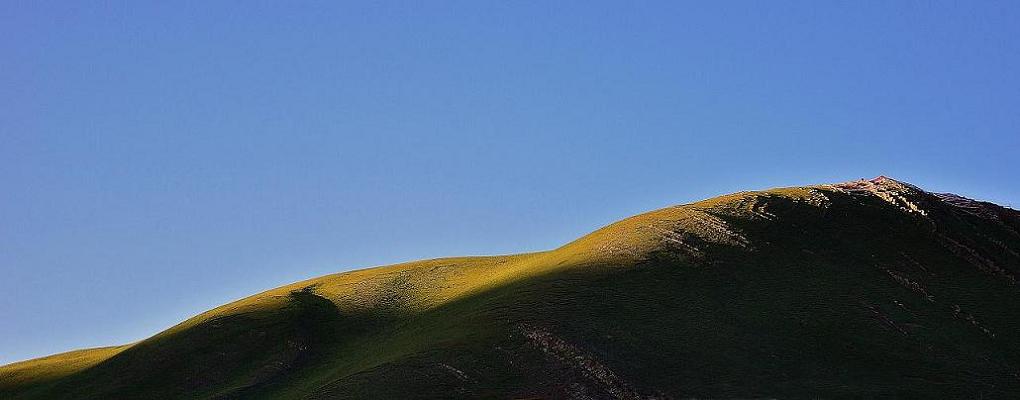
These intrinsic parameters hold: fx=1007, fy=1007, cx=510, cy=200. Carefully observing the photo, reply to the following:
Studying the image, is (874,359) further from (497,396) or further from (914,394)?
(497,396)

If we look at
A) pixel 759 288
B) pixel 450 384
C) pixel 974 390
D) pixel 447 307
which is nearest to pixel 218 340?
pixel 447 307

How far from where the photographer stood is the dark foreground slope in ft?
137

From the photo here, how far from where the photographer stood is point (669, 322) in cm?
4616

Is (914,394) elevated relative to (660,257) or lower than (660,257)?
lower

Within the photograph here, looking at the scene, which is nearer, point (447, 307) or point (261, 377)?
point (261, 377)

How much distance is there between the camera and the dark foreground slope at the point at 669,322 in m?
41.6

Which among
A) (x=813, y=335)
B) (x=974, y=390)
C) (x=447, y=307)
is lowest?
(x=974, y=390)

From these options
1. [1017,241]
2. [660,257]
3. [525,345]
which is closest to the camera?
[525,345]

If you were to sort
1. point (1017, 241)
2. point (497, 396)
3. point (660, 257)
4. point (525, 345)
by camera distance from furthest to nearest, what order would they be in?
point (1017, 241), point (660, 257), point (525, 345), point (497, 396)

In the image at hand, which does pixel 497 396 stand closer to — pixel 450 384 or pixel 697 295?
pixel 450 384

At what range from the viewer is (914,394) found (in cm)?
4003

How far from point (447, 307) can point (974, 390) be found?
87.0 feet

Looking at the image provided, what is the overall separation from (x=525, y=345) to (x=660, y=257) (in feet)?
41.2

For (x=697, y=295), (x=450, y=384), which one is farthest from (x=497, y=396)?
(x=697, y=295)
